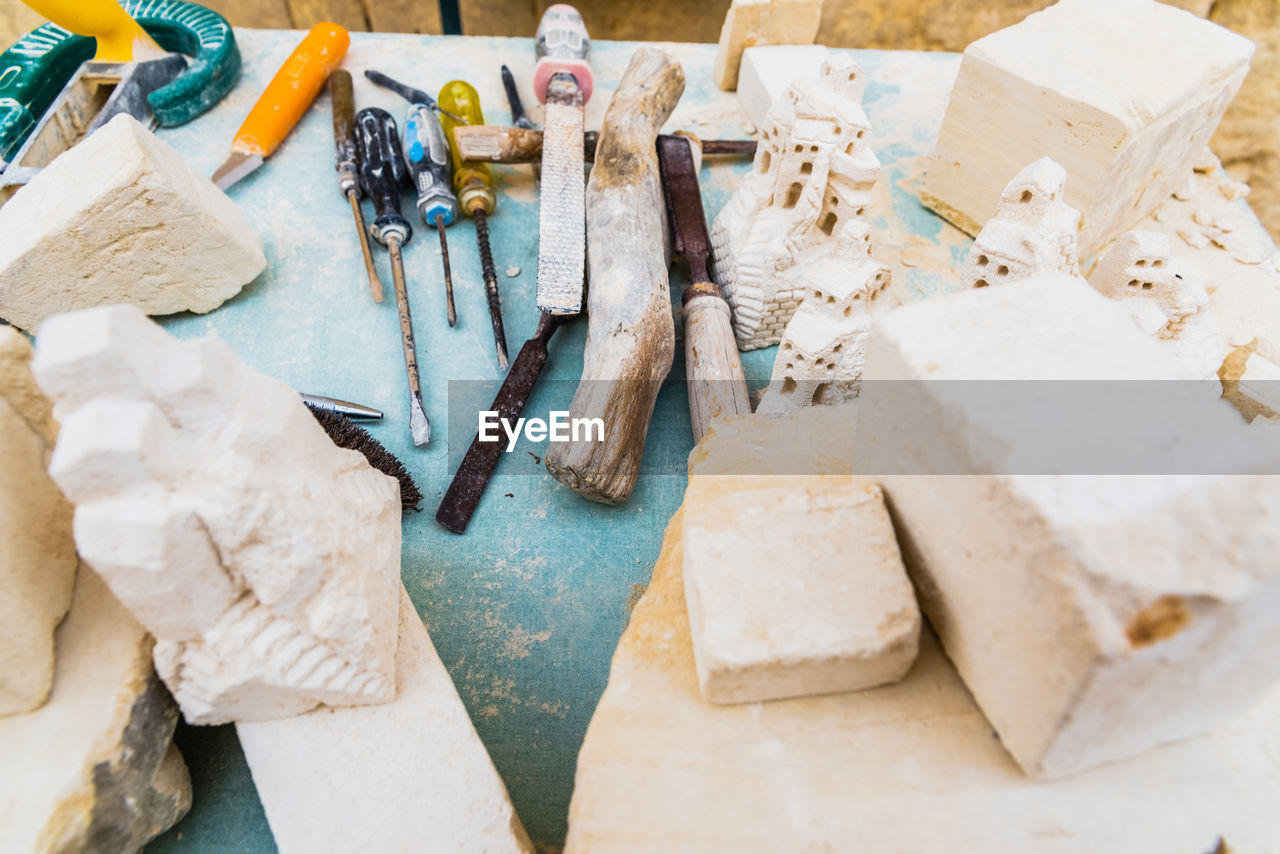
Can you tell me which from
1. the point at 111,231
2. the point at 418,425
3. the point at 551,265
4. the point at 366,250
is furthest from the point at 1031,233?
the point at 111,231

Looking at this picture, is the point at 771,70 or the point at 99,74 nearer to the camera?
the point at 99,74

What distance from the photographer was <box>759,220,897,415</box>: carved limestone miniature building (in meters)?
1.67

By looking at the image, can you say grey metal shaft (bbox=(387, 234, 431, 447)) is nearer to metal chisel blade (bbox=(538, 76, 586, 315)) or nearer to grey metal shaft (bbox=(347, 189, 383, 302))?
grey metal shaft (bbox=(347, 189, 383, 302))

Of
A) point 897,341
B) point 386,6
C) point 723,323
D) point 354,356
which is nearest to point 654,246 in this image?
point 723,323

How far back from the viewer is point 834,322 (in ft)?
5.53

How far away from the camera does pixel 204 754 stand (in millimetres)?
1389

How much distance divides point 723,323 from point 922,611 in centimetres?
98

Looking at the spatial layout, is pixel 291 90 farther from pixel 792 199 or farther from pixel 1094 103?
pixel 1094 103

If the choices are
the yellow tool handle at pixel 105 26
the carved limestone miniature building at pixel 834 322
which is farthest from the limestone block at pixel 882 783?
the yellow tool handle at pixel 105 26

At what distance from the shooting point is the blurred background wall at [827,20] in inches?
146

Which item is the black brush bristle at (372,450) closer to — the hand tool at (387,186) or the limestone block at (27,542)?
the hand tool at (387,186)

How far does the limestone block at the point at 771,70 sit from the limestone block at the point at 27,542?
2182mm

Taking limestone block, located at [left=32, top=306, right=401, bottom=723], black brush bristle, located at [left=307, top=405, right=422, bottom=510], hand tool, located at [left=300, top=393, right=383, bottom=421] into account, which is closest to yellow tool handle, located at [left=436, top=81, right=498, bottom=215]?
hand tool, located at [left=300, top=393, right=383, bottom=421]

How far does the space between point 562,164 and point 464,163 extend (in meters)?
0.36
